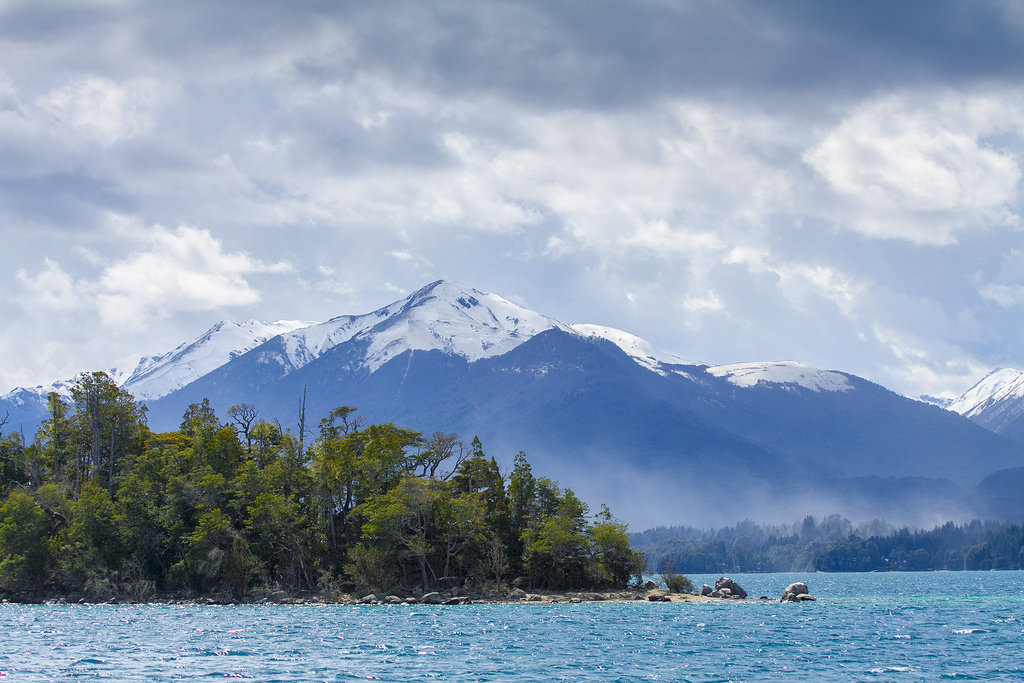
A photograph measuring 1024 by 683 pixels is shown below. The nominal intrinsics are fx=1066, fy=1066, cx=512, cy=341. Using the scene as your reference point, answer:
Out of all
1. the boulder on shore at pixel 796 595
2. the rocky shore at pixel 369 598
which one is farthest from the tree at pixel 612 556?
the boulder on shore at pixel 796 595

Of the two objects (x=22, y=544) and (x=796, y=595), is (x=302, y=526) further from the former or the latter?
(x=796, y=595)

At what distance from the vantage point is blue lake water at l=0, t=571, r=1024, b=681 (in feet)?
185

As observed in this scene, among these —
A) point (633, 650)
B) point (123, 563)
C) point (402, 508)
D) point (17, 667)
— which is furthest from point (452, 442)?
point (17, 667)

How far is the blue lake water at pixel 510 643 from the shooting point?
5641cm

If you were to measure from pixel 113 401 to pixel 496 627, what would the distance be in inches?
2832

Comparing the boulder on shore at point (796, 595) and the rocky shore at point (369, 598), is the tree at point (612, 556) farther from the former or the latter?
the boulder on shore at point (796, 595)

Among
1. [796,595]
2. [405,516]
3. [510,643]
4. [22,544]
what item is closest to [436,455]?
[405,516]

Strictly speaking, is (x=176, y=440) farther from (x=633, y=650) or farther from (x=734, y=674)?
(x=734, y=674)

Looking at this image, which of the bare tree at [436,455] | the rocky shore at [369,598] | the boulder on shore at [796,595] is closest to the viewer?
the rocky shore at [369,598]

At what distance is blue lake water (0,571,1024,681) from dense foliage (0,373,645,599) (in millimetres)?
10044

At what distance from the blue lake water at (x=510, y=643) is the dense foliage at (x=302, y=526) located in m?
10.0

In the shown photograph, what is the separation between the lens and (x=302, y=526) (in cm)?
11900

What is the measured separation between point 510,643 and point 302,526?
54316 millimetres

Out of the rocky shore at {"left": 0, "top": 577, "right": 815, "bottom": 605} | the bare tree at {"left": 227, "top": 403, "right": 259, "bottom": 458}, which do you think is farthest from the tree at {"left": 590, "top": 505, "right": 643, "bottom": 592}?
the bare tree at {"left": 227, "top": 403, "right": 259, "bottom": 458}
